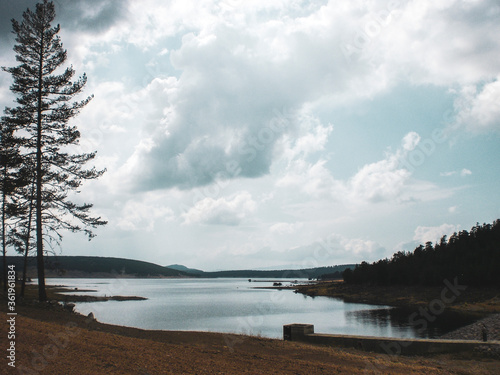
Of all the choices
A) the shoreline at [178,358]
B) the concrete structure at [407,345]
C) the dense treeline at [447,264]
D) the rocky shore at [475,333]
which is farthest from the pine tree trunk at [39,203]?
the dense treeline at [447,264]

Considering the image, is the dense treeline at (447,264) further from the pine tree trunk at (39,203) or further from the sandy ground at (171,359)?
the pine tree trunk at (39,203)

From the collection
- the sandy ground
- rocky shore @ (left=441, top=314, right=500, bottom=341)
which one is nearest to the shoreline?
the sandy ground

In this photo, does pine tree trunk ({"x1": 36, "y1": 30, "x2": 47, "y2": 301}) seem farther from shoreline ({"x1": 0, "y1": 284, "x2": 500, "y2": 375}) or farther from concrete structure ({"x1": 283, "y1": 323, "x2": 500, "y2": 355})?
concrete structure ({"x1": 283, "y1": 323, "x2": 500, "y2": 355})

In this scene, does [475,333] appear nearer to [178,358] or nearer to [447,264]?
[178,358]

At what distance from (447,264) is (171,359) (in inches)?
4624

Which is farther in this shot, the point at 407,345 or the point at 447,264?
the point at 447,264

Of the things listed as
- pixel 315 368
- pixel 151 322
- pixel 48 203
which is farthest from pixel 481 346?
pixel 151 322

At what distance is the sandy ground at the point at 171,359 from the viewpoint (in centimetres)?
1186

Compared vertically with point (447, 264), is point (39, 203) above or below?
above

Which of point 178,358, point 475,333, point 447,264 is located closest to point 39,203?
point 178,358

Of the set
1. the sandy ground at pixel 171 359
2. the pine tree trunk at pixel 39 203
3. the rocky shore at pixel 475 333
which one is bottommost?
the rocky shore at pixel 475 333

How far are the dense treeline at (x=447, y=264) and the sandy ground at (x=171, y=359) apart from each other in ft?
281

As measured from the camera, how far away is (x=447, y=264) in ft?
370

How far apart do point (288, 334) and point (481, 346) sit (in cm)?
1203
